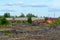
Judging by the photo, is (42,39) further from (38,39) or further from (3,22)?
(3,22)

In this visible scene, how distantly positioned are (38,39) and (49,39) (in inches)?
34.5

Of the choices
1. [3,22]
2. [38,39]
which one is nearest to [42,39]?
[38,39]

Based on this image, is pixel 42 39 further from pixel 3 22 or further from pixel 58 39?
pixel 3 22

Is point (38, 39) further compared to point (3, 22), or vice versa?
point (3, 22)

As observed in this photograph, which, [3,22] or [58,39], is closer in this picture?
[58,39]

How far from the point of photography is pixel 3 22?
48531 millimetres

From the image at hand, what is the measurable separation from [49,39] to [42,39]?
55 cm

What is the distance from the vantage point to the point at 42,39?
17203mm

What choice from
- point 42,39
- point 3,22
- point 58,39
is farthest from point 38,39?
point 3,22

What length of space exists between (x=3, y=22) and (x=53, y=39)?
3244 cm

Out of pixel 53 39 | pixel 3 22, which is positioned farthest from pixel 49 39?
pixel 3 22

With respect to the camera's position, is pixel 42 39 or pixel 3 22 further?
pixel 3 22

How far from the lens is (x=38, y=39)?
17.3 metres

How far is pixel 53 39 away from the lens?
17.0 meters
